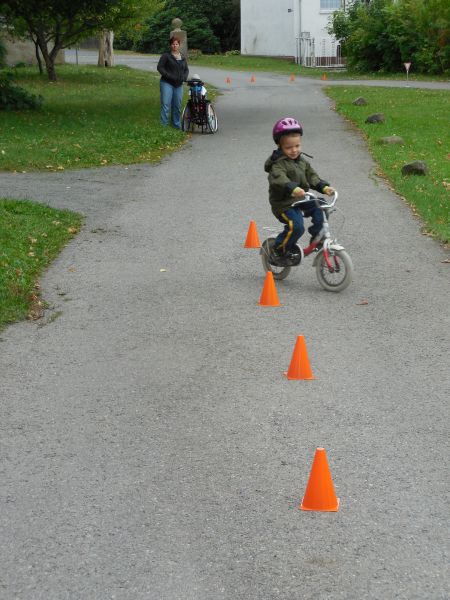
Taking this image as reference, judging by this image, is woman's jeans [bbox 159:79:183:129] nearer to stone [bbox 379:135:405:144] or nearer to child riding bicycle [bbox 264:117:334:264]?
stone [bbox 379:135:405:144]

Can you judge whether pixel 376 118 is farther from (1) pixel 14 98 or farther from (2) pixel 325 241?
(2) pixel 325 241

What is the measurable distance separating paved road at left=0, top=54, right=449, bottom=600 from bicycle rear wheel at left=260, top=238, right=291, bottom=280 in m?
0.13

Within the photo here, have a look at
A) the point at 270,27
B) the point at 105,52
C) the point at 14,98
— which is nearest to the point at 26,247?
the point at 14,98

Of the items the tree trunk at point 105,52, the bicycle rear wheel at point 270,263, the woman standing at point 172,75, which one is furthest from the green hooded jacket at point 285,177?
the tree trunk at point 105,52

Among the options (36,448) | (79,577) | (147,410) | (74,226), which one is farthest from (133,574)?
(74,226)

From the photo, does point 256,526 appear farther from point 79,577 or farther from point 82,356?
point 82,356

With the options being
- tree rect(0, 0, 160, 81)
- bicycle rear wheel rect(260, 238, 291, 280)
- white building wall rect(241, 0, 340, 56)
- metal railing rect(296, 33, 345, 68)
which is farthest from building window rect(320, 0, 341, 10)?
bicycle rear wheel rect(260, 238, 291, 280)

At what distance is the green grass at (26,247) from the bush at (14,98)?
39.2ft

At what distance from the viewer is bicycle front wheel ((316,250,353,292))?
9367mm

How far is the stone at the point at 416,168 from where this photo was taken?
16.0 metres

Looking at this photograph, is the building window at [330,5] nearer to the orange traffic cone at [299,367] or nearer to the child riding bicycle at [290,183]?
the child riding bicycle at [290,183]

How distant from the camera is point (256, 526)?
4.86 metres

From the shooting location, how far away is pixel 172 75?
817 inches

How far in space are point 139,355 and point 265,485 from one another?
8.57ft
